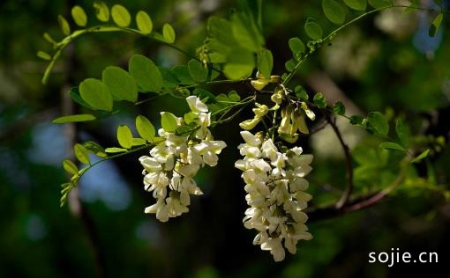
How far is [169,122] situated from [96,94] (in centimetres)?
11

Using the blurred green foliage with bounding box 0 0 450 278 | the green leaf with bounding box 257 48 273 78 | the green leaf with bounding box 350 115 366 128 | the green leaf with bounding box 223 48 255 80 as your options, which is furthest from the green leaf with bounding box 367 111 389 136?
the blurred green foliage with bounding box 0 0 450 278

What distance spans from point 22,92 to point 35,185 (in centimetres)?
105

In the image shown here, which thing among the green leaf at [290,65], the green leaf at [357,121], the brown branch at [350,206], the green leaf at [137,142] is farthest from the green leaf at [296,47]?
the brown branch at [350,206]

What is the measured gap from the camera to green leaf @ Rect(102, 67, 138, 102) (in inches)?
28.8

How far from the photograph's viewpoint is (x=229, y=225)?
2852 mm

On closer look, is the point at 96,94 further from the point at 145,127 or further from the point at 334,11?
the point at 334,11

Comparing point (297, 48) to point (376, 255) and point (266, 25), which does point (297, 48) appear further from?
point (376, 255)

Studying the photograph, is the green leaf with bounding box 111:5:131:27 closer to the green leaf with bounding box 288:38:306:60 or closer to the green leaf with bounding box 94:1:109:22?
the green leaf with bounding box 94:1:109:22

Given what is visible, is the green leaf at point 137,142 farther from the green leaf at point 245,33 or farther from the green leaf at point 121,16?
the green leaf at point 245,33

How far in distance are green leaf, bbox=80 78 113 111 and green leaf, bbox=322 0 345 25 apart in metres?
0.32

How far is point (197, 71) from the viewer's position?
750mm

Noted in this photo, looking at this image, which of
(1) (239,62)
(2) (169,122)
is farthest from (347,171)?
(1) (239,62)

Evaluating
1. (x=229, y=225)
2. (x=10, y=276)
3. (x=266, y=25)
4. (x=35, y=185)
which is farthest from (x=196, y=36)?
(x=10, y=276)

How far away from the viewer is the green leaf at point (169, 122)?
2.26ft
